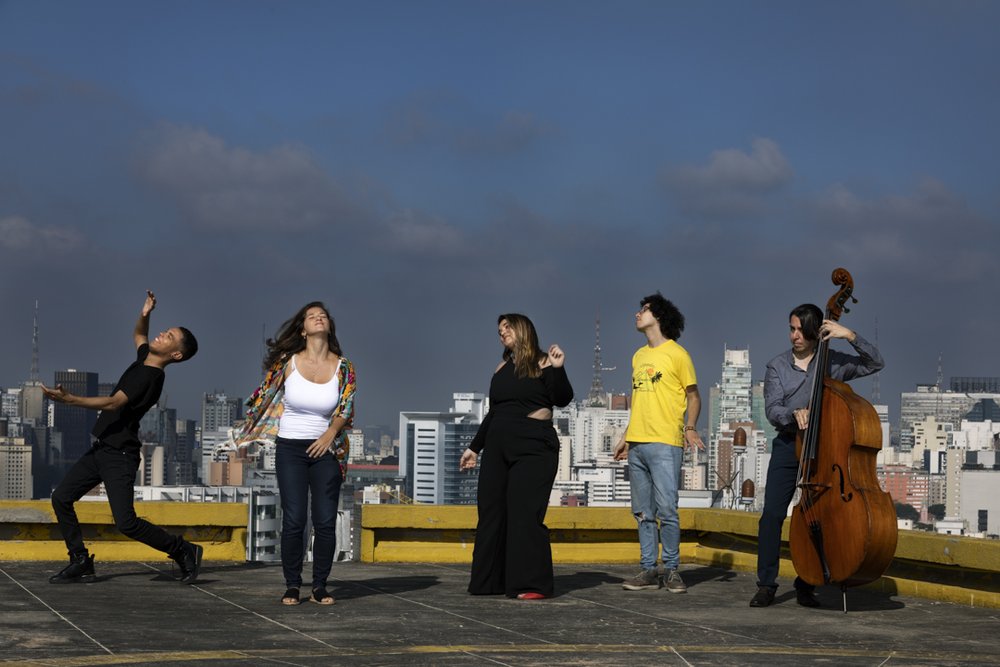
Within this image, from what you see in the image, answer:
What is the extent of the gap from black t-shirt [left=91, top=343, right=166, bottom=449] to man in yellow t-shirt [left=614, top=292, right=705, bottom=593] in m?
2.78

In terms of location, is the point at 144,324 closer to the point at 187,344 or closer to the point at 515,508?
the point at 187,344

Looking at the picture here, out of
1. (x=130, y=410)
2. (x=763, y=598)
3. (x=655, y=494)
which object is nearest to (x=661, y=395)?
(x=655, y=494)

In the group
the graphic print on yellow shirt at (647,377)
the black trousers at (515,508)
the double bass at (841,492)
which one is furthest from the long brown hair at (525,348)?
the double bass at (841,492)

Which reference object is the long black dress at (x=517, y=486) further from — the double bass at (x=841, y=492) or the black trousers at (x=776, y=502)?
the double bass at (x=841, y=492)

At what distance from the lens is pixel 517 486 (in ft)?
28.7

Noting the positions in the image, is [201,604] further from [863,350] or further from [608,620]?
[863,350]

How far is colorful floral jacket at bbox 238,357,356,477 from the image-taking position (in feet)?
27.8

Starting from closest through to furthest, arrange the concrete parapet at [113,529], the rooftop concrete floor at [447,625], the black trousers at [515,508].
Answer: the rooftop concrete floor at [447,625] → the black trousers at [515,508] → the concrete parapet at [113,529]

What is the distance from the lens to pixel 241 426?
340 inches

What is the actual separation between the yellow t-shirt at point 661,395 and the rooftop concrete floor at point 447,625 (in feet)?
3.14

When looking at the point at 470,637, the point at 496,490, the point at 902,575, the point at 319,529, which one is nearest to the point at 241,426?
the point at 319,529

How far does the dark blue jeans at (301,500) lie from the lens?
834 cm

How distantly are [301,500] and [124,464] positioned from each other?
130 centimetres

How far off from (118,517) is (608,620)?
2.96 m
